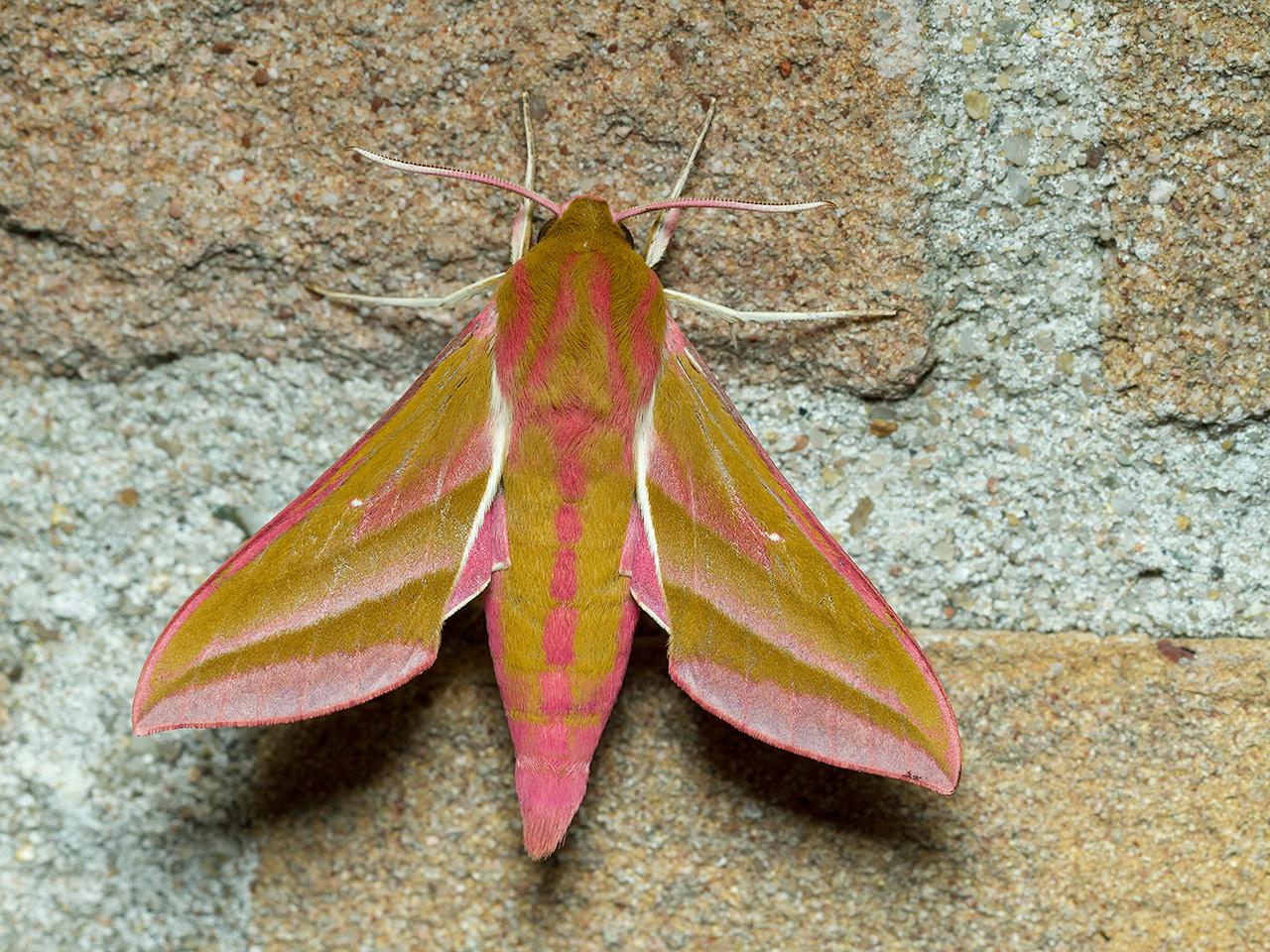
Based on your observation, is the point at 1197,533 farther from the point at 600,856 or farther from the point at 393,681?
the point at 393,681

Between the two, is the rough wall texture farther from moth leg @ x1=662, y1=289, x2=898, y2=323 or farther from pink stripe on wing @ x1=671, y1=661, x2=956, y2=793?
pink stripe on wing @ x1=671, y1=661, x2=956, y2=793

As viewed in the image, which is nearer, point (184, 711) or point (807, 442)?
point (184, 711)

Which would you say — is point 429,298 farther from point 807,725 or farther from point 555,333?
point 807,725

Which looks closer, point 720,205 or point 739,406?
point 720,205

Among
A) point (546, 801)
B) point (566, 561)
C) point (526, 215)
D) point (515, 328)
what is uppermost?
Answer: point (526, 215)

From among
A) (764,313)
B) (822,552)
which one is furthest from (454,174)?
(822,552)

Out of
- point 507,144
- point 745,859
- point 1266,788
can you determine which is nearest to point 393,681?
point 745,859

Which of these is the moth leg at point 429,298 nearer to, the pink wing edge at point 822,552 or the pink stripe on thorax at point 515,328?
the pink stripe on thorax at point 515,328
